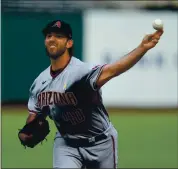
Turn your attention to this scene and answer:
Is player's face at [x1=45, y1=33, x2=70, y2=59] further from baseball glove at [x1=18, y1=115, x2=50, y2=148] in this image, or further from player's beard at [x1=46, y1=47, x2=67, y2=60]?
baseball glove at [x1=18, y1=115, x2=50, y2=148]

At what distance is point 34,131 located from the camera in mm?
5996

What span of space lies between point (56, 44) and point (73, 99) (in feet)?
1.44

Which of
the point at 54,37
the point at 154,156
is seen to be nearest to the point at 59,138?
the point at 54,37

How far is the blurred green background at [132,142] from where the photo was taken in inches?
409

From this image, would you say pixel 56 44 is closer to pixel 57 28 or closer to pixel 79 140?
pixel 57 28

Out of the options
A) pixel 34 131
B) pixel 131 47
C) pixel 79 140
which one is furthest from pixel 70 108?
pixel 131 47

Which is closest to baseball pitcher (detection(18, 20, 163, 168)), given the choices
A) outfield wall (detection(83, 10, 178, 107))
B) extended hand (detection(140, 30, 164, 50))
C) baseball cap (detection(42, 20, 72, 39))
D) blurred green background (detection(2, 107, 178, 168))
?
baseball cap (detection(42, 20, 72, 39))

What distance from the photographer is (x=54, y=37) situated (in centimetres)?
574

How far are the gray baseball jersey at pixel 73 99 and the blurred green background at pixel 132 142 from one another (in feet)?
13.5

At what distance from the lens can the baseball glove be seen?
600 cm

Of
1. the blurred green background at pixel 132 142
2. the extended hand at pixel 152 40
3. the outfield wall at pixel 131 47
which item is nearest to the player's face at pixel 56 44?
the extended hand at pixel 152 40

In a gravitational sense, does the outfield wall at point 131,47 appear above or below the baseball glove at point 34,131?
below

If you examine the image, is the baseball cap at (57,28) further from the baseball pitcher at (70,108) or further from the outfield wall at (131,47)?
the outfield wall at (131,47)

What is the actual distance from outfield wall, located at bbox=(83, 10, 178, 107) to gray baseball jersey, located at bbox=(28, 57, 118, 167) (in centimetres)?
1241
